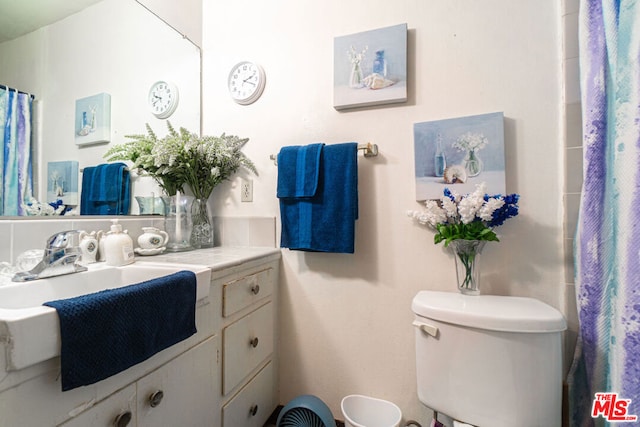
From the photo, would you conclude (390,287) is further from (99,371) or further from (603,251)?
(99,371)

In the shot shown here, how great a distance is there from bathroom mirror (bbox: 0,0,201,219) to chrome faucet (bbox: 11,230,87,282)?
9.6 inches

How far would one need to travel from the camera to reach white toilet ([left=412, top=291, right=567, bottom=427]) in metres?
0.75

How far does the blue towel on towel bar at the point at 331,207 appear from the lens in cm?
110

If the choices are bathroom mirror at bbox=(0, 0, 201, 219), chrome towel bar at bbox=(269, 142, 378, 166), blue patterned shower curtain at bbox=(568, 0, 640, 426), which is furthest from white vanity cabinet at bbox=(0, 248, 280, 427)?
blue patterned shower curtain at bbox=(568, 0, 640, 426)

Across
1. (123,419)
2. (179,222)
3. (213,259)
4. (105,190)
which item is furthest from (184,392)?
(105,190)

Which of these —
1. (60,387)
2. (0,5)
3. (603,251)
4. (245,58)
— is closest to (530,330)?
(603,251)

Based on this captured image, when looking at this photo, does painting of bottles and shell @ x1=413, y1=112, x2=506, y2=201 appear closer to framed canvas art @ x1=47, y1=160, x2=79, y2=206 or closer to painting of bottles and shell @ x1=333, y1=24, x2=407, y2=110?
painting of bottles and shell @ x1=333, y1=24, x2=407, y2=110

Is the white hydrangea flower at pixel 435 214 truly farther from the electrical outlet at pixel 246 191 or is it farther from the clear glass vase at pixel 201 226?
the clear glass vase at pixel 201 226

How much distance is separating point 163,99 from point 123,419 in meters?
1.31

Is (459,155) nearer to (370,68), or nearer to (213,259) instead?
(370,68)

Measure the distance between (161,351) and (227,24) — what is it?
1551mm

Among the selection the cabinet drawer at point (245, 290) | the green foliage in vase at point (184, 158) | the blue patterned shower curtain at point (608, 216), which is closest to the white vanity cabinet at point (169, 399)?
the cabinet drawer at point (245, 290)

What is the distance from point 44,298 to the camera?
700mm

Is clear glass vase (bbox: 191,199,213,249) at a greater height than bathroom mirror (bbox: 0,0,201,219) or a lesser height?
lesser
